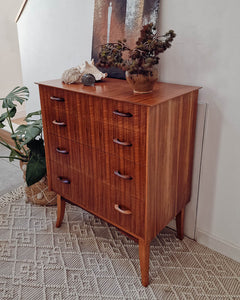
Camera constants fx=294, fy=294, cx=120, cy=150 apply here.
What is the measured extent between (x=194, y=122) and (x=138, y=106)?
0.47 meters

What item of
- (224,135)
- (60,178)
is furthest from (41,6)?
(224,135)

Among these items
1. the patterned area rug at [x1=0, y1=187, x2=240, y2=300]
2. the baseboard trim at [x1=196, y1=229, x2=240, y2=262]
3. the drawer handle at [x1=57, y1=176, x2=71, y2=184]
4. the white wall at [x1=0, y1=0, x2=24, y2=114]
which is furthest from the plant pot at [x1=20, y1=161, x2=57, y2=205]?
the white wall at [x1=0, y1=0, x2=24, y2=114]

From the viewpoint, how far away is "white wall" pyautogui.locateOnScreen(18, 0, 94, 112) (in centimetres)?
191

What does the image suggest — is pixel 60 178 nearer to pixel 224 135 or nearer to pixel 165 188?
pixel 165 188

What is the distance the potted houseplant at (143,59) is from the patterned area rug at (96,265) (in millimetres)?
951

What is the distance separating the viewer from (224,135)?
1486 mm

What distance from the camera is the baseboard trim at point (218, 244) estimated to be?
1624 millimetres

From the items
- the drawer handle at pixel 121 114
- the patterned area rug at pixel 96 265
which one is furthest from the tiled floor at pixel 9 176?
the drawer handle at pixel 121 114

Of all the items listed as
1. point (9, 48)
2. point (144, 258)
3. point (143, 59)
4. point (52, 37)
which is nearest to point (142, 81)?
point (143, 59)

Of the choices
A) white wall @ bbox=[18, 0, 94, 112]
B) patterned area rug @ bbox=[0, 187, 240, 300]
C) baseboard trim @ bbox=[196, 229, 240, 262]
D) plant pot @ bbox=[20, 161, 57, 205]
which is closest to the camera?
patterned area rug @ bbox=[0, 187, 240, 300]

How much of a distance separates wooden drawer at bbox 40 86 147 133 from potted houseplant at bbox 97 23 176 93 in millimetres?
152

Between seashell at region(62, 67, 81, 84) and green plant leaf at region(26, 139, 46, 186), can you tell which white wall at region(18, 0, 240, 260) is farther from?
green plant leaf at region(26, 139, 46, 186)

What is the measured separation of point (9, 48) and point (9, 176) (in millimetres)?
1875

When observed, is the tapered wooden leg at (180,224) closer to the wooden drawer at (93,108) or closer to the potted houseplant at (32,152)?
the wooden drawer at (93,108)
